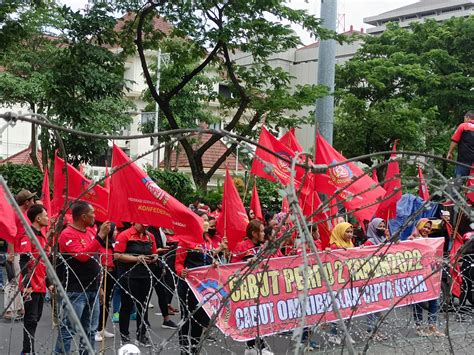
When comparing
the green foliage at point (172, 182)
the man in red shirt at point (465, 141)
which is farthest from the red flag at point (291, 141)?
the green foliage at point (172, 182)

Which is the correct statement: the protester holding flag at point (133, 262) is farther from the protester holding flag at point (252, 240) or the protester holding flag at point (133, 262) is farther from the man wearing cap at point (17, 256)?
the man wearing cap at point (17, 256)

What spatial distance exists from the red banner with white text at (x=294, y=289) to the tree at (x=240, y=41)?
4513 mm

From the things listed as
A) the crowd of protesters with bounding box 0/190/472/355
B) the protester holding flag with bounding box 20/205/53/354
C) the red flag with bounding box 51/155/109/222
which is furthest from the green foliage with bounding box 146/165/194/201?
the protester holding flag with bounding box 20/205/53/354

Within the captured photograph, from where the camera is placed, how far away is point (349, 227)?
902 cm

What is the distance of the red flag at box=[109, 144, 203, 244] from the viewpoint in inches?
280

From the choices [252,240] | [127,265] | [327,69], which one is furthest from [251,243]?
[327,69]

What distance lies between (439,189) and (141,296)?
212 inches

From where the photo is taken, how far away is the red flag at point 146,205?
710 cm

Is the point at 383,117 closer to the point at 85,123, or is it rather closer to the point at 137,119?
the point at 85,123

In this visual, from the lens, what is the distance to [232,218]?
33.5 feet

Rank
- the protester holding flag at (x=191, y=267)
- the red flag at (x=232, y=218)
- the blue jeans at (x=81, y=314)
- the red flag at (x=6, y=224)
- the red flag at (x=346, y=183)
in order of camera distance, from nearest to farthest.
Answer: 1. the red flag at (x=6, y=224)
2. the blue jeans at (x=81, y=314)
3. the protester holding flag at (x=191, y=267)
4. the red flag at (x=346, y=183)
5. the red flag at (x=232, y=218)

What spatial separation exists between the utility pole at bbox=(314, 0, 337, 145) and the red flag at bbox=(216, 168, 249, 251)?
3.21 meters

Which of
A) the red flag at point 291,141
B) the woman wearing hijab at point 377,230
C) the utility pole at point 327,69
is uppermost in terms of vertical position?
the utility pole at point 327,69

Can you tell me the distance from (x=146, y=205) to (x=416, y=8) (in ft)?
275
